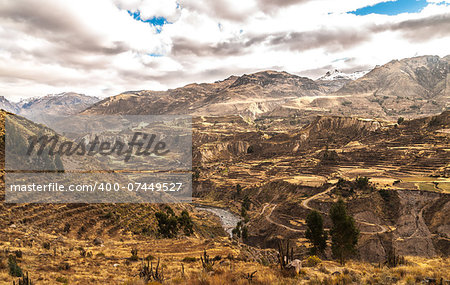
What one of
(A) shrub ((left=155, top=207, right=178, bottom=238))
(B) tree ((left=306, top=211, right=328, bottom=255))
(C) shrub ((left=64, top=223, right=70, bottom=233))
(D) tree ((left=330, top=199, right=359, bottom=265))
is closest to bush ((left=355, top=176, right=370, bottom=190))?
(B) tree ((left=306, top=211, right=328, bottom=255))

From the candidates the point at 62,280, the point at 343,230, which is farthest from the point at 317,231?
the point at 62,280

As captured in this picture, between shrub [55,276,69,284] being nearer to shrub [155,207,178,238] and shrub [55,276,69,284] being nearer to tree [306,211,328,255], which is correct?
shrub [155,207,178,238]

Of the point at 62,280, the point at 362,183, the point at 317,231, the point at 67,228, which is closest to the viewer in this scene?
the point at 62,280

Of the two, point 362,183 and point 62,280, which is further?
point 362,183

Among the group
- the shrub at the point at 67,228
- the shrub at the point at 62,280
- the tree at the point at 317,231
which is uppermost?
the shrub at the point at 62,280

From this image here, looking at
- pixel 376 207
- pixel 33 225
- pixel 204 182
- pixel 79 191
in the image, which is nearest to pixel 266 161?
pixel 204 182

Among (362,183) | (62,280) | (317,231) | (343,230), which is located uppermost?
(62,280)

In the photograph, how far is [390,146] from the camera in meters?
132

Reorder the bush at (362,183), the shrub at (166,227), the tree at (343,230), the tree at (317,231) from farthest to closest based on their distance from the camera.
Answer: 1. the bush at (362,183)
2. the shrub at (166,227)
3. the tree at (317,231)
4. the tree at (343,230)

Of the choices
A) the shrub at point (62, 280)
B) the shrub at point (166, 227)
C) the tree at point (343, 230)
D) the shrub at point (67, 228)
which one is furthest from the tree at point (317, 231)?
the shrub at point (67, 228)

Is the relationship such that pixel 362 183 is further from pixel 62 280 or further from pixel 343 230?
pixel 62 280

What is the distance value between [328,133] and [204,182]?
105647mm

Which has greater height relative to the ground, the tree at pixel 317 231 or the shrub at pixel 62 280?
the shrub at pixel 62 280

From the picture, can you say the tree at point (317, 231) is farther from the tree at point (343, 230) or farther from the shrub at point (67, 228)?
the shrub at point (67, 228)
